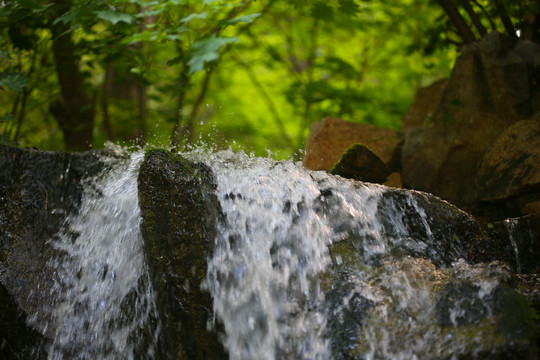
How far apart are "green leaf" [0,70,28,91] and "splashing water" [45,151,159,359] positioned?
106cm

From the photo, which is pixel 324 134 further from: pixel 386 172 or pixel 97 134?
pixel 97 134

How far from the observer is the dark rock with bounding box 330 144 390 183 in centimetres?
353

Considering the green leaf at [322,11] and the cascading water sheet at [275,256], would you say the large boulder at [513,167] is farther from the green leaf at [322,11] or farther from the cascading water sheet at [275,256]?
the green leaf at [322,11]

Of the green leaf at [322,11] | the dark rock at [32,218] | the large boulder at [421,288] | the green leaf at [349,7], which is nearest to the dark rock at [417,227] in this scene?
the large boulder at [421,288]

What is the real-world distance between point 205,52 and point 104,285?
1690 mm

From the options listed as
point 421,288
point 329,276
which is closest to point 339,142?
point 329,276

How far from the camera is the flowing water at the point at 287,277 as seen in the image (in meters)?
2.07

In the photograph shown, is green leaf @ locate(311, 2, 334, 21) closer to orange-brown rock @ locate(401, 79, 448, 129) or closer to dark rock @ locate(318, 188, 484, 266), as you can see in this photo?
orange-brown rock @ locate(401, 79, 448, 129)

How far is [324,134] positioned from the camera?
4242 millimetres

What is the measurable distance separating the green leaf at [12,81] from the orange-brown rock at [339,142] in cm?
254

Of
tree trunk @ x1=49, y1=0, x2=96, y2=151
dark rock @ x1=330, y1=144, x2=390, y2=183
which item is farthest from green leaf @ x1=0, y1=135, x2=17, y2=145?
dark rock @ x1=330, y1=144, x2=390, y2=183

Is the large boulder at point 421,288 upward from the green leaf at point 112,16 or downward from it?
downward

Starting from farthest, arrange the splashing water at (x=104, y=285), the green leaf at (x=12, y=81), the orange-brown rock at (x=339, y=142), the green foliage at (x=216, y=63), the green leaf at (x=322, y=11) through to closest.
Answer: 1. the green leaf at (x=322, y=11)
2. the orange-brown rock at (x=339, y=142)
3. the green foliage at (x=216, y=63)
4. the green leaf at (x=12, y=81)
5. the splashing water at (x=104, y=285)

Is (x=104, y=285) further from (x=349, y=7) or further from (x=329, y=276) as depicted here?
(x=349, y=7)
